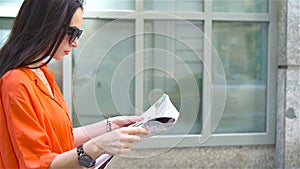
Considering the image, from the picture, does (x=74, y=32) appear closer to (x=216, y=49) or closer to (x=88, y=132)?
(x=88, y=132)

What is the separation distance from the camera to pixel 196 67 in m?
4.62

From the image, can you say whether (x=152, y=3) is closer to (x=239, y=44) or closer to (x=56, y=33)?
(x=239, y=44)

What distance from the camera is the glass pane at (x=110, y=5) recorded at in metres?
4.54

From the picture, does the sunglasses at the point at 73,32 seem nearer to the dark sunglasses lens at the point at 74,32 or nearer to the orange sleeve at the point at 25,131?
the dark sunglasses lens at the point at 74,32

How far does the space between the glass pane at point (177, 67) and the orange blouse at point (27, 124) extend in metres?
0.53

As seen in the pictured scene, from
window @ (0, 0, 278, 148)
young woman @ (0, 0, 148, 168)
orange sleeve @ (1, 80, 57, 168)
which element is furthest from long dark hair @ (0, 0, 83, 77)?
window @ (0, 0, 278, 148)

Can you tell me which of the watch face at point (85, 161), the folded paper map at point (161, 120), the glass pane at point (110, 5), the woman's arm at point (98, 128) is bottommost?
the watch face at point (85, 161)

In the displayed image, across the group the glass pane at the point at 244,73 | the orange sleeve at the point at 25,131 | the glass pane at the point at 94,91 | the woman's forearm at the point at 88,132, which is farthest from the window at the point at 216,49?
the orange sleeve at the point at 25,131

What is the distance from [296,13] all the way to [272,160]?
1.57 metres

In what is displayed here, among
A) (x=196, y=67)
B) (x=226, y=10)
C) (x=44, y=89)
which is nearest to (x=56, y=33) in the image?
(x=44, y=89)

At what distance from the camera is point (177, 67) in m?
2.90

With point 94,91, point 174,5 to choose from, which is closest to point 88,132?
point 94,91

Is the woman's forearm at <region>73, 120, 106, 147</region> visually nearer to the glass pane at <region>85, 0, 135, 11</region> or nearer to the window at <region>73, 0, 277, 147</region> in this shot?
the window at <region>73, 0, 277, 147</region>

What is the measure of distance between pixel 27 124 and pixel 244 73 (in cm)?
375
